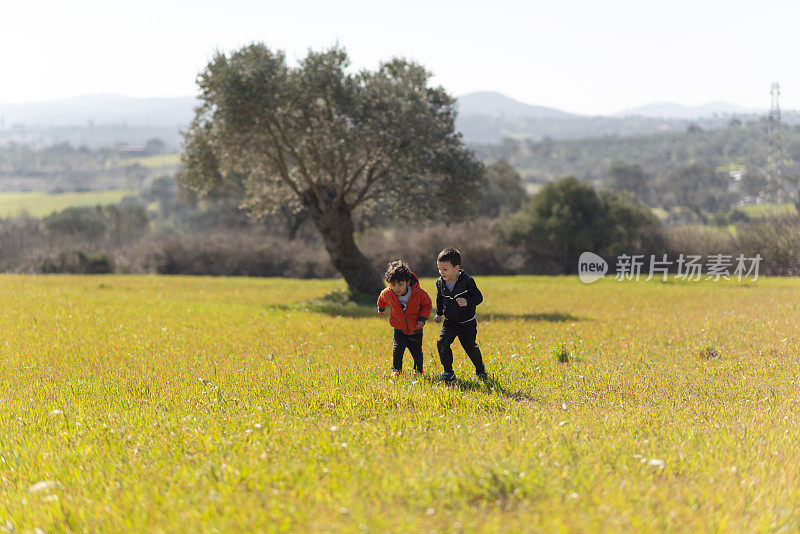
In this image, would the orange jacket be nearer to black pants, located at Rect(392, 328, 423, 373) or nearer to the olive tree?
black pants, located at Rect(392, 328, 423, 373)

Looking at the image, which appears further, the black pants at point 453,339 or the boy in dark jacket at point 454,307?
the black pants at point 453,339

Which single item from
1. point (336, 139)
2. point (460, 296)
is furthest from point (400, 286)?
point (336, 139)

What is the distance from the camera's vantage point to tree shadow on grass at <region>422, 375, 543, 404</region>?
8.19 meters

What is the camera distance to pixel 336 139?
22.8m

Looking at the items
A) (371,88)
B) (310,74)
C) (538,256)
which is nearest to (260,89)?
(310,74)

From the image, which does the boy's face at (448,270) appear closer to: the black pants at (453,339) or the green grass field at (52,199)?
the black pants at (453,339)

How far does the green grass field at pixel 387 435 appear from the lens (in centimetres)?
440

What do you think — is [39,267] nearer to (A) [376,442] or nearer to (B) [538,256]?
(B) [538,256]

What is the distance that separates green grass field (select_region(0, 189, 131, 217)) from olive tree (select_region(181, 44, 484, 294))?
121056 millimetres

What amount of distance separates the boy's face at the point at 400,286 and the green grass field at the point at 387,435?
1448 millimetres

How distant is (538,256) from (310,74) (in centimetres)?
3826

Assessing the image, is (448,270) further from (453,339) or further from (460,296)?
(453,339)

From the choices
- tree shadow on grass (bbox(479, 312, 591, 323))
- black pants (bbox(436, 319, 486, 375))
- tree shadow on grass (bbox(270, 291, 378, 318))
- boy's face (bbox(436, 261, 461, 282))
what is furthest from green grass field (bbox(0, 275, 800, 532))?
tree shadow on grass (bbox(270, 291, 378, 318))

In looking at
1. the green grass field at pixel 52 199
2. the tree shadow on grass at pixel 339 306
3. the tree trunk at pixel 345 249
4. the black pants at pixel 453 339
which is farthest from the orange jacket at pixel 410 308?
the green grass field at pixel 52 199
